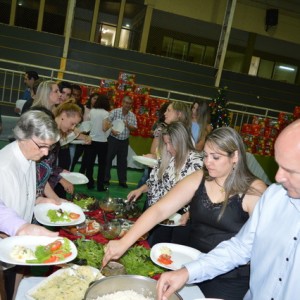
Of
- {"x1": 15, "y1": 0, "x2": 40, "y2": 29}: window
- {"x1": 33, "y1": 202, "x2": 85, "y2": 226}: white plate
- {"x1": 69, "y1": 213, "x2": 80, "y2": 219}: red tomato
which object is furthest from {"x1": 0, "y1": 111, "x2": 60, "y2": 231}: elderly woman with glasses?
{"x1": 15, "y1": 0, "x2": 40, "y2": 29}: window

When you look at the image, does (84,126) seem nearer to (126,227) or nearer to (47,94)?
(47,94)

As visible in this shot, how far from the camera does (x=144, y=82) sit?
1170 centimetres

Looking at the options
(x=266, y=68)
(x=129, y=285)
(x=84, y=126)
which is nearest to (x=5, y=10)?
(x=84, y=126)

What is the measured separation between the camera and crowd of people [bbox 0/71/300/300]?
1.43m

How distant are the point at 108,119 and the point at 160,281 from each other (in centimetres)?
Answer: 438

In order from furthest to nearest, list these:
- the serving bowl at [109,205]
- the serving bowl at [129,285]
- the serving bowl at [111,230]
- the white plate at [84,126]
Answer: the white plate at [84,126] < the serving bowl at [109,205] < the serving bowl at [111,230] < the serving bowl at [129,285]

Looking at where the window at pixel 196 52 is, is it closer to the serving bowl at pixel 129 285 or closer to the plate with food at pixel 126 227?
the plate with food at pixel 126 227

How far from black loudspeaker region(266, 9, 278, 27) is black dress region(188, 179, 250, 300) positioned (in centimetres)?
1292

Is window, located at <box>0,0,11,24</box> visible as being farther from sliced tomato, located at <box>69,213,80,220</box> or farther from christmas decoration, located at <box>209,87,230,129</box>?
sliced tomato, located at <box>69,213,80,220</box>

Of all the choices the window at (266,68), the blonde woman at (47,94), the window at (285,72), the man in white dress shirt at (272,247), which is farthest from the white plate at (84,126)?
the window at (285,72)

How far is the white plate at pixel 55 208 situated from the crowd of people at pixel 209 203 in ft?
0.17

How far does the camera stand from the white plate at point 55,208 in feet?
7.22

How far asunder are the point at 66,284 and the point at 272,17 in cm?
1385

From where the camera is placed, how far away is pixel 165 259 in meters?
1.88
